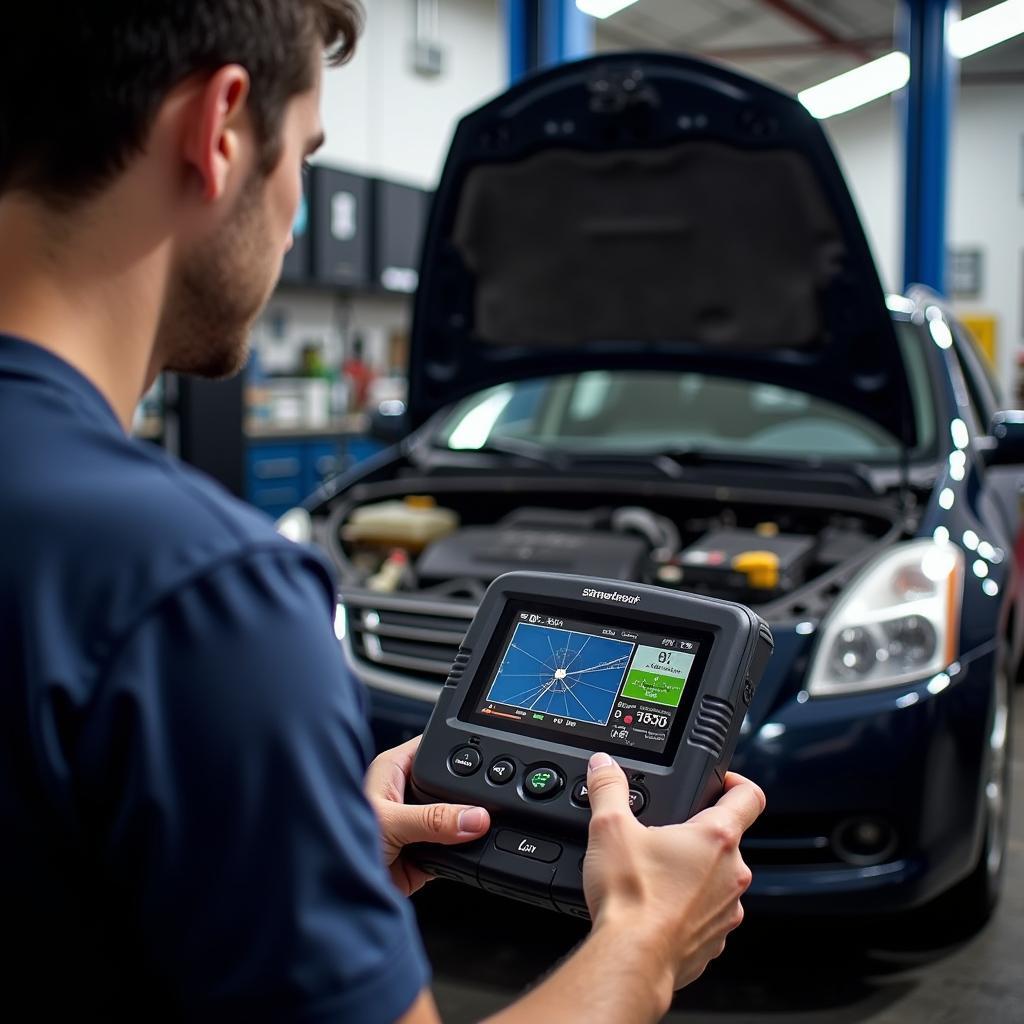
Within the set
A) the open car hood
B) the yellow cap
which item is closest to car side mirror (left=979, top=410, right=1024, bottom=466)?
the open car hood

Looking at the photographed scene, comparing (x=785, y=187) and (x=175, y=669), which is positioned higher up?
(x=785, y=187)

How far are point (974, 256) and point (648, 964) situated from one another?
12403 mm

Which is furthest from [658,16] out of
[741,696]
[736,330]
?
[741,696]

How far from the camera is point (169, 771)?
569 millimetres

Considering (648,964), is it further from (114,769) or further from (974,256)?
(974,256)

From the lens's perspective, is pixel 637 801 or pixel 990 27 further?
pixel 990 27

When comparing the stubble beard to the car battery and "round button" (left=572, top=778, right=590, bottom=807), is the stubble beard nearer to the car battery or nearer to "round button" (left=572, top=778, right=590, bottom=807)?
"round button" (left=572, top=778, right=590, bottom=807)

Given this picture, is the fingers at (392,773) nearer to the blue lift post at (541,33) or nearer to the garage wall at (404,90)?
the blue lift post at (541,33)

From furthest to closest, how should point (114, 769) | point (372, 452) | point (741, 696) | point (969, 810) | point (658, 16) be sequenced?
point (658, 16)
point (372, 452)
point (969, 810)
point (741, 696)
point (114, 769)

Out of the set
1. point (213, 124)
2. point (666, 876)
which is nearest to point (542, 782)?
point (666, 876)

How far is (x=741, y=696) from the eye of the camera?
948 millimetres

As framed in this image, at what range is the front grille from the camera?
2318 millimetres

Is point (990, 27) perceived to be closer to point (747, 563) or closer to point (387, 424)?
point (387, 424)

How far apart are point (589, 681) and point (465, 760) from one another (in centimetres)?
12
